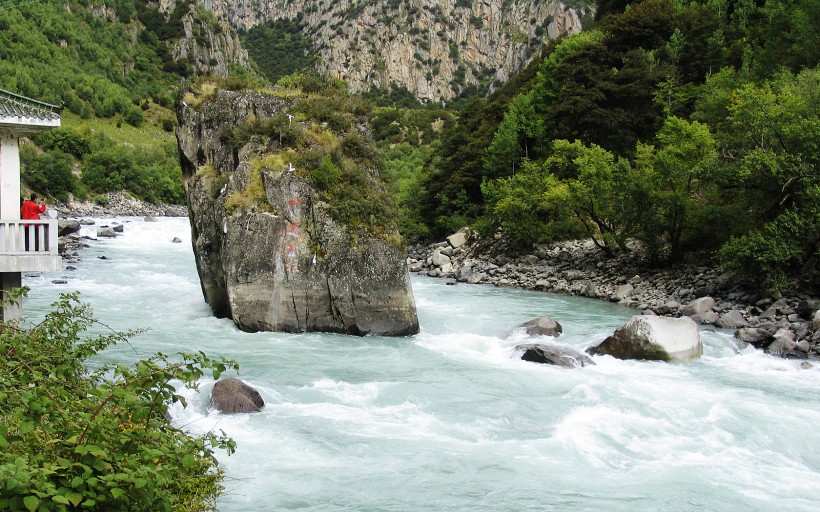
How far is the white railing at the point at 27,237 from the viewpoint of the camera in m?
11.7

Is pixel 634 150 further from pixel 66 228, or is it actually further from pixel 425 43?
pixel 425 43

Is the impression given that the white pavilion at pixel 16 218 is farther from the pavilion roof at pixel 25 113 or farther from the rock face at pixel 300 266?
the rock face at pixel 300 266

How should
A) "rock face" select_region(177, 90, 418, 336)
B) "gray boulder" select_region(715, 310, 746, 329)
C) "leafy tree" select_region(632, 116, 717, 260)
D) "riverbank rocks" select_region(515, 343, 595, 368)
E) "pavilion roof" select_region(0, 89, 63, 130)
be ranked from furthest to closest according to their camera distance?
"leafy tree" select_region(632, 116, 717, 260), "gray boulder" select_region(715, 310, 746, 329), "rock face" select_region(177, 90, 418, 336), "riverbank rocks" select_region(515, 343, 595, 368), "pavilion roof" select_region(0, 89, 63, 130)

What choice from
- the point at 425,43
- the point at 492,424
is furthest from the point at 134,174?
the point at 425,43

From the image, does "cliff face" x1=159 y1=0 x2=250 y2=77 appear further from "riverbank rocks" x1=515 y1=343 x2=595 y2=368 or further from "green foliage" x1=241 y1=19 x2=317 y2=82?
"riverbank rocks" x1=515 y1=343 x2=595 y2=368

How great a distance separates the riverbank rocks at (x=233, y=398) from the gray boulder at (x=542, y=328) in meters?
9.46

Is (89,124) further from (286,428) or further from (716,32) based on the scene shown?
(286,428)

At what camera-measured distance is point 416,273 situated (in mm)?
36219

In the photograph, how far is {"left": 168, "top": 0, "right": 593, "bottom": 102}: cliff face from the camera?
168250 mm

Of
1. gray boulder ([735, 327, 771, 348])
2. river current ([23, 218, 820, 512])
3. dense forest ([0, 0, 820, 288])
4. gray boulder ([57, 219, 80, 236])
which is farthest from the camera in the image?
gray boulder ([57, 219, 80, 236])

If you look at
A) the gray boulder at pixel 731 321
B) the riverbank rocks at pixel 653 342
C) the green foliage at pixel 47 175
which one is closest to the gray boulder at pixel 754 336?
the gray boulder at pixel 731 321

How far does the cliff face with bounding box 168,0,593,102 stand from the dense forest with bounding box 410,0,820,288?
110302 millimetres

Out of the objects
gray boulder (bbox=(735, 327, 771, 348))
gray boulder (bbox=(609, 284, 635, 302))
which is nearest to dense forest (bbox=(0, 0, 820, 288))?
gray boulder (bbox=(609, 284, 635, 302))

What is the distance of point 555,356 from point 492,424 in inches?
179
